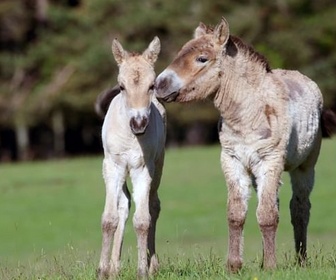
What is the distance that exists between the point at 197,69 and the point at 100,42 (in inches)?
1581

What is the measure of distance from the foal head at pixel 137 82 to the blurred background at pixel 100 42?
37.4 m

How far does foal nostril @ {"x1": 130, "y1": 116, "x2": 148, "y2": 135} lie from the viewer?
8.98 meters

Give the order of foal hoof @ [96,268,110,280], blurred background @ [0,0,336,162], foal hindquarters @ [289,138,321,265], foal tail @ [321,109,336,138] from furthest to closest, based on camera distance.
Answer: blurred background @ [0,0,336,162], foal tail @ [321,109,336,138], foal hindquarters @ [289,138,321,265], foal hoof @ [96,268,110,280]

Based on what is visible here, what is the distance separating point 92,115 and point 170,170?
16.2m

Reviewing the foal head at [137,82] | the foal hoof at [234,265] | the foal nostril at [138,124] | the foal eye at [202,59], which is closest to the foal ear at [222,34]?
the foal eye at [202,59]

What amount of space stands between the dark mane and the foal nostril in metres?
1.51

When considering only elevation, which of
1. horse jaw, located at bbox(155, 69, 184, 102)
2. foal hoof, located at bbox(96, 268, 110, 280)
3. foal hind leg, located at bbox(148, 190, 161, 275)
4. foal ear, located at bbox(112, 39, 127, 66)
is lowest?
foal hoof, located at bbox(96, 268, 110, 280)

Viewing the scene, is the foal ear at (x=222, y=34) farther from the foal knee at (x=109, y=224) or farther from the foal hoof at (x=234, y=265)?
the foal hoof at (x=234, y=265)

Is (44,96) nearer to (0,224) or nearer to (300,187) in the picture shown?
(0,224)

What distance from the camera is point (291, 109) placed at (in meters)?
10.1

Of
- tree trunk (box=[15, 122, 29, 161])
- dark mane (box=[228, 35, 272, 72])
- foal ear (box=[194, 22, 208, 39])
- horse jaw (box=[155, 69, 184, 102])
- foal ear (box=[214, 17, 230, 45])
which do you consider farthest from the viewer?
tree trunk (box=[15, 122, 29, 161])

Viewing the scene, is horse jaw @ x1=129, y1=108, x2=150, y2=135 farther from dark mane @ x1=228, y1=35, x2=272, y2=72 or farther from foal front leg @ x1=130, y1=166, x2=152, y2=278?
dark mane @ x1=228, y1=35, x2=272, y2=72

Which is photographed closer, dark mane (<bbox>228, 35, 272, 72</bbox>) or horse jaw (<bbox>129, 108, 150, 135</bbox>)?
horse jaw (<bbox>129, 108, 150, 135</bbox>)

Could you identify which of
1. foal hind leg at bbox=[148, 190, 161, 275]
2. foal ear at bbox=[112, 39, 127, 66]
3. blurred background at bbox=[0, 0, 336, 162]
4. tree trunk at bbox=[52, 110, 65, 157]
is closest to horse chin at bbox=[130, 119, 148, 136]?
foal ear at bbox=[112, 39, 127, 66]
